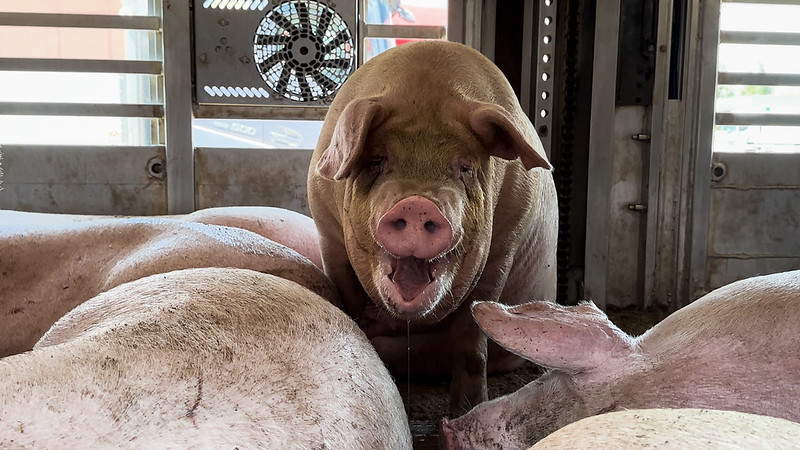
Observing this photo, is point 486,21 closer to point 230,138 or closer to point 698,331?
point 230,138

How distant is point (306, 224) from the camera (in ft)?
13.5

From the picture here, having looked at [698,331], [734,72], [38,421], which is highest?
[734,72]

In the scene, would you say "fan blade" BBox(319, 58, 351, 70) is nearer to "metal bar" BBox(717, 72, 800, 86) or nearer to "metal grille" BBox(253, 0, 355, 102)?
"metal grille" BBox(253, 0, 355, 102)

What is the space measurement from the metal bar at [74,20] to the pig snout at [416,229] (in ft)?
11.4

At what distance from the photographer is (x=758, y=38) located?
17.2 ft

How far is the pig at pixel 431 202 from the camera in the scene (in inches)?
90.4

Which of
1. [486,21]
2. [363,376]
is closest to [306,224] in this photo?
[486,21]

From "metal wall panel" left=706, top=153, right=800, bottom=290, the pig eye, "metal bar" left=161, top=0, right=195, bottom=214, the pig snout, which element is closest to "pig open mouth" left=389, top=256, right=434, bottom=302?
the pig snout

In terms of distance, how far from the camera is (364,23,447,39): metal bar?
509 cm

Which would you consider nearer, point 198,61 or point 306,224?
point 306,224

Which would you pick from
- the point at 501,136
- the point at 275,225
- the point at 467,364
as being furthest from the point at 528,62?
the point at 467,364

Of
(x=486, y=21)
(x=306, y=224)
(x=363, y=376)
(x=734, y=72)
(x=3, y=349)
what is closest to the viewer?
(x=363, y=376)

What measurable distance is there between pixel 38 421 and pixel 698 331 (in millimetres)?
1483

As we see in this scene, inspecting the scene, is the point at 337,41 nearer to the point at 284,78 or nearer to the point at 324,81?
the point at 324,81
